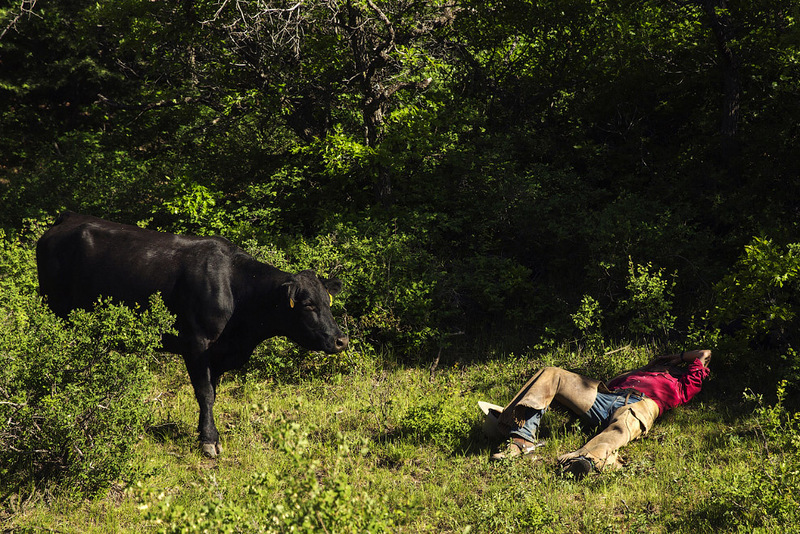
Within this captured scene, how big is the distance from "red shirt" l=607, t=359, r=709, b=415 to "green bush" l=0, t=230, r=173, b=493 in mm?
4591

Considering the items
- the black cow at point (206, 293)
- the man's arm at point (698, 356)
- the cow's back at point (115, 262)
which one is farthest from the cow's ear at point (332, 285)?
the man's arm at point (698, 356)

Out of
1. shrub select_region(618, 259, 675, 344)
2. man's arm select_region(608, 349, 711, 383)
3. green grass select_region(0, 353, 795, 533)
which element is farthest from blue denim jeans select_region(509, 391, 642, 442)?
shrub select_region(618, 259, 675, 344)

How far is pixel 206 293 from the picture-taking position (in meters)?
6.99

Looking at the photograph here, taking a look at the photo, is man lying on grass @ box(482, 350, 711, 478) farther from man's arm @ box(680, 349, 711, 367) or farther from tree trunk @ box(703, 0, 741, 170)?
tree trunk @ box(703, 0, 741, 170)

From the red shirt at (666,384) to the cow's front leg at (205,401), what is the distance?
404 centimetres

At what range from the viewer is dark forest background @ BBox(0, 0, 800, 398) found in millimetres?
9164

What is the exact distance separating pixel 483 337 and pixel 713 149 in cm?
506

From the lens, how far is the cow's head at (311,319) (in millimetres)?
6984

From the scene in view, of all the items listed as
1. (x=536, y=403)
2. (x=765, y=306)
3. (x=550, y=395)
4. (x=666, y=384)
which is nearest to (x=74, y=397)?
(x=536, y=403)

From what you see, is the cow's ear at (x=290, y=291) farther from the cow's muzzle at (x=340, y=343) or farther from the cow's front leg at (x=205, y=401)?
the cow's front leg at (x=205, y=401)

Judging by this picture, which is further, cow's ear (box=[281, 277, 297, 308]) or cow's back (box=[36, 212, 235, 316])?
cow's back (box=[36, 212, 235, 316])

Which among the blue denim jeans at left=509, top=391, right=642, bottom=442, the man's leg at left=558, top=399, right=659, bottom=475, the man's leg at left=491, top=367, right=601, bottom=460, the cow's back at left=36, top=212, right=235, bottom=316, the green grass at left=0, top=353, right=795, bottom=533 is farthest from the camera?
the cow's back at left=36, top=212, right=235, bottom=316

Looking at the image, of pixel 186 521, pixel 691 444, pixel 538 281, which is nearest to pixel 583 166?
pixel 538 281

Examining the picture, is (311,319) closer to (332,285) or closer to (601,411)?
(332,285)
